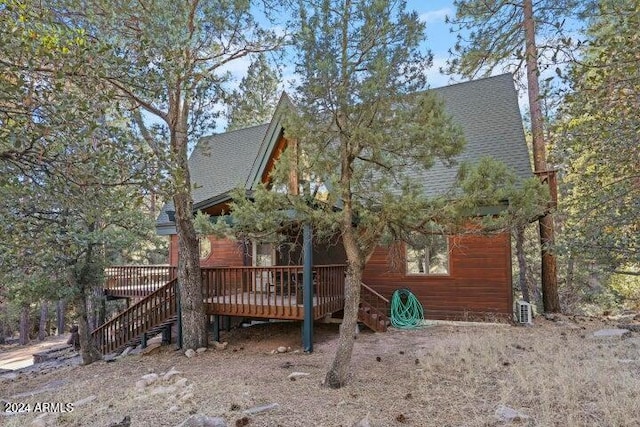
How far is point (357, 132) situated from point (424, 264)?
6623 mm

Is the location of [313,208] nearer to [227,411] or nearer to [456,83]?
[227,411]

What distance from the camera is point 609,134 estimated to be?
4336mm

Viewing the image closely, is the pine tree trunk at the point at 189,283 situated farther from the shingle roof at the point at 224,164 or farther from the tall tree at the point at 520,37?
the tall tree at the point at 520,37

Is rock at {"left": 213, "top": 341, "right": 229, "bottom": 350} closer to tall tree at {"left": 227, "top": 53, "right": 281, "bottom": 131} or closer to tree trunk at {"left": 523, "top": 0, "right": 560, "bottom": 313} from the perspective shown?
tall tree at {"left": 227, "top": 53, "right": 281, "bottom": 131}

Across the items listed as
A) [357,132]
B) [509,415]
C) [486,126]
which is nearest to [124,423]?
[509,415]

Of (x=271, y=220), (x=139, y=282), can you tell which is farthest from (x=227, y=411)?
(x=139, y=282)

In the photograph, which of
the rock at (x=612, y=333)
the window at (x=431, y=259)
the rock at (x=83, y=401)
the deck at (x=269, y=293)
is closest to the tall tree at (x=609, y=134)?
the rock at (x=612, y=333)

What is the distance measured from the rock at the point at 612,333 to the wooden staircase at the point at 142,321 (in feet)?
28.2

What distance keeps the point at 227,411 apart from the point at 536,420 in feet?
9.80

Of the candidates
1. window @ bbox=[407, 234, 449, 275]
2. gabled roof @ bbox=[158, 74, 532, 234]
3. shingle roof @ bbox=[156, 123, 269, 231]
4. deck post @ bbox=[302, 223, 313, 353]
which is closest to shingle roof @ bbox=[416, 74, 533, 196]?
gabled roof @ bbox=[158, 74, 532, 234]

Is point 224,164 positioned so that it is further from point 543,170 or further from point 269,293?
point 543,170

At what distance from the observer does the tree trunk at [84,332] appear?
9.19 meters

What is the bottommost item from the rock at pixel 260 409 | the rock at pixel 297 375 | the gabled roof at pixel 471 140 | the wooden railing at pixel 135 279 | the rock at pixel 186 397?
the rock at pixel 297 375

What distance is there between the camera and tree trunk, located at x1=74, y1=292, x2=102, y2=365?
9.19 m
